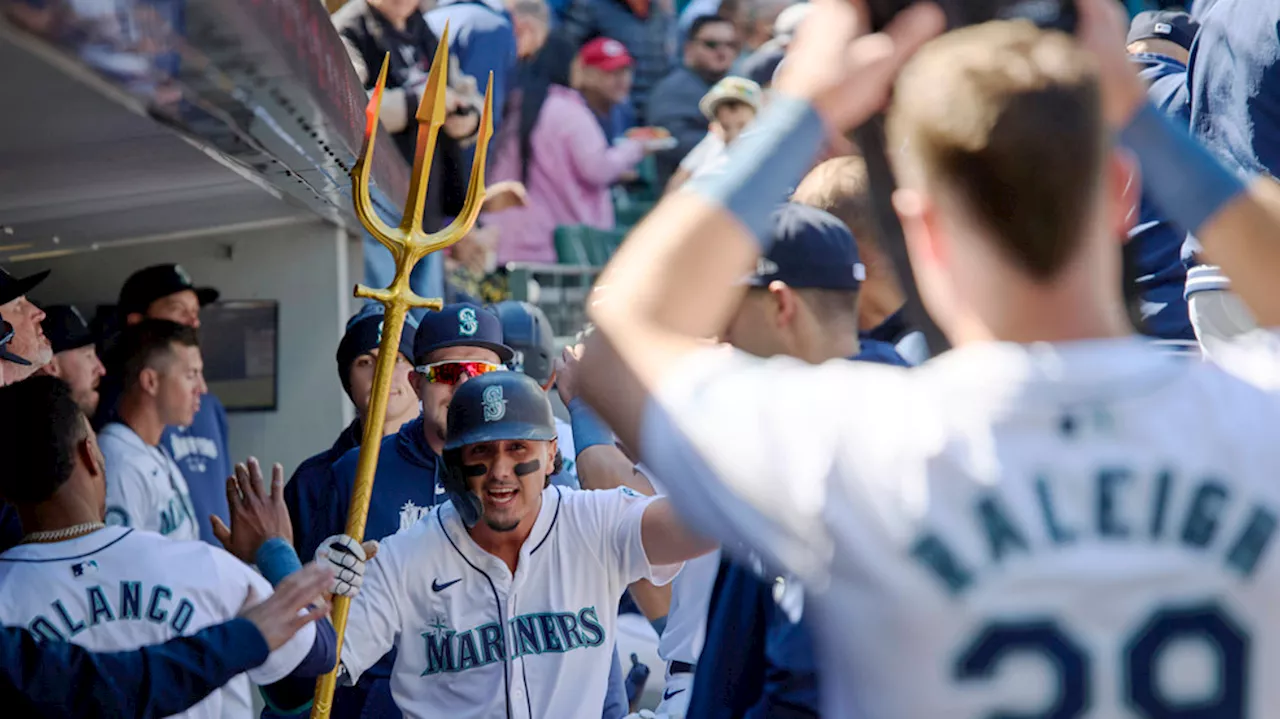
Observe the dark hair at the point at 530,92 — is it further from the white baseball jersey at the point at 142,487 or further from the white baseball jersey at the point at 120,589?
the white baseball jersey at the point at 120,589

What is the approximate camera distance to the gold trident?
349 cm

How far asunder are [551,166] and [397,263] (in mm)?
6143

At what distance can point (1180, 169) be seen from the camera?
1726 mm

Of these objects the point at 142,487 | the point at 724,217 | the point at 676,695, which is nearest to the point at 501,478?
the point at 676,695

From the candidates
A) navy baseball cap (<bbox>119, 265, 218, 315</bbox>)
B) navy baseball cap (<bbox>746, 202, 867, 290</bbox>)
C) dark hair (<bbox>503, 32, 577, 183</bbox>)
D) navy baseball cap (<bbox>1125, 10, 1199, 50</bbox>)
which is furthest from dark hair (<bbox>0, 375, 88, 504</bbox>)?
dark hair (<bbox>503, 32, 577, 183</bbox>)

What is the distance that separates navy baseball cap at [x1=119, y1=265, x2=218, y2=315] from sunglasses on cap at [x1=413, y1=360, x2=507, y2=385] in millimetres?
1616

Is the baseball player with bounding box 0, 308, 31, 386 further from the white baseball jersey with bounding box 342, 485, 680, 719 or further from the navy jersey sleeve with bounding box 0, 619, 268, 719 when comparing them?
the navy jersey sleeve with bounding box 0, 619, 268, 719

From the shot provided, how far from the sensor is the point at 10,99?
2.89 m

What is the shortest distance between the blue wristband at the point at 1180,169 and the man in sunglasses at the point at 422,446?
2.78 meters

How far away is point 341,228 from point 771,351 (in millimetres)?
3919

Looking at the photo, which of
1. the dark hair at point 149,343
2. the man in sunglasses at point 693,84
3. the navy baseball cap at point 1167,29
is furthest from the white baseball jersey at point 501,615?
the man in sunglasses at point 693,84

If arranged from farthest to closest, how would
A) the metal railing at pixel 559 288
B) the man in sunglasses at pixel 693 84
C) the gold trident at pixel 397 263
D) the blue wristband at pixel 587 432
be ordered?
the man in sunglasses at pixel 693 84 → the metal railing at pixel 559 288 → the blue wristband at pixel 587 432 → the gold trident at pixel 397 263

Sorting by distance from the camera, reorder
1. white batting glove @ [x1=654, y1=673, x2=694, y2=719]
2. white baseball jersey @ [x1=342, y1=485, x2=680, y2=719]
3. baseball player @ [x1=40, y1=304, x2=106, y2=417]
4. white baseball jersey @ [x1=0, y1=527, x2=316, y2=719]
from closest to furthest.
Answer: white baseball jersey @ [x1=0, y1=527, x2=316, y2=719]
white baseball jersey @ [x1=342, y1=485, x2=680, y2=719]
white batting glove @ [x1=654, y1=673, x2=694, y2=719]
baseball player @ [x1=40, y1=304, x2=106, y2=417]

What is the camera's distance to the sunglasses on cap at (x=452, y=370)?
465 cm
